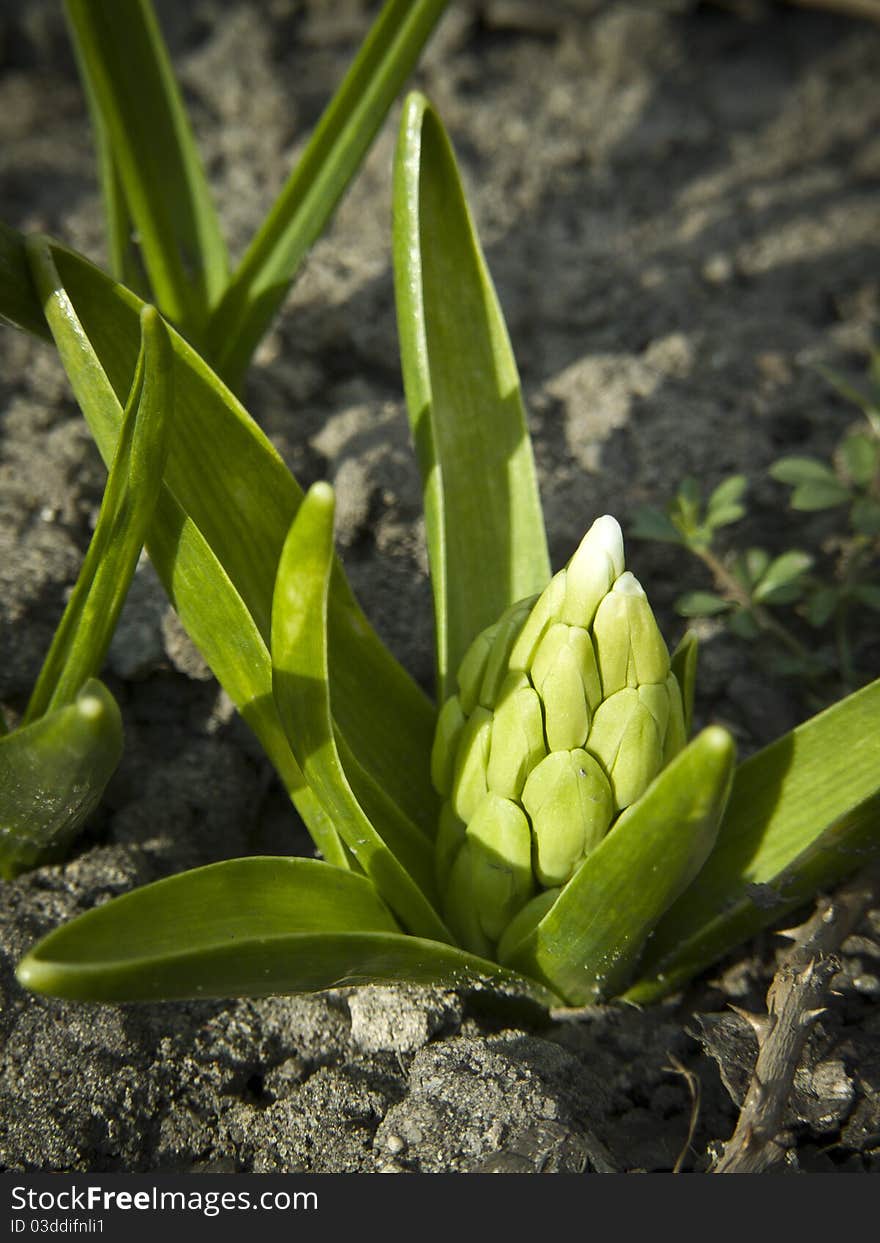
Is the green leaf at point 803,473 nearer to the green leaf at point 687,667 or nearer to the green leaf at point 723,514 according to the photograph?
the green leaf at point 723,514

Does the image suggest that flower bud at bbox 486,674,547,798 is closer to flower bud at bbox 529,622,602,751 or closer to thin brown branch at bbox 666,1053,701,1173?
flower bud at bbox 529,622,602,751

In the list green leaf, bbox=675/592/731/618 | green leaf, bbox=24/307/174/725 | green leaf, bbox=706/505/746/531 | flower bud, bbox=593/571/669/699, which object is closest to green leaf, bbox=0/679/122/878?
green leaf, bbox=24/307/174/725

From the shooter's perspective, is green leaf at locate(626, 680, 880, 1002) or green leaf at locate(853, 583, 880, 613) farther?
green leaf at locate(853, 583, 880, 613)

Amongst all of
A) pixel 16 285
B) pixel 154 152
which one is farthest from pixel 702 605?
pixel 154 152

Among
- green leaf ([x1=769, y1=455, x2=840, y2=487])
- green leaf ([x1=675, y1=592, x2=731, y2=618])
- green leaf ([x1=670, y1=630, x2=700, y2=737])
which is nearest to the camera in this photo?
green leaf ([x1=670, y1=630, x2=700, y2=737])

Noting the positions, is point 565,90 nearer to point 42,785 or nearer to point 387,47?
point 387,47

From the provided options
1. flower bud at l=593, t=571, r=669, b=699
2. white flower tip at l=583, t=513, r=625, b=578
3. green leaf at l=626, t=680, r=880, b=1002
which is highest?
white flower tip at l=583, t=513, r=625, b=578

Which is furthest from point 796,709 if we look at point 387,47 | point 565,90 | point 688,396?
point 565,90

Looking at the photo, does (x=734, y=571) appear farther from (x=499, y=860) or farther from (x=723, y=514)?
(x=499, y=860)
